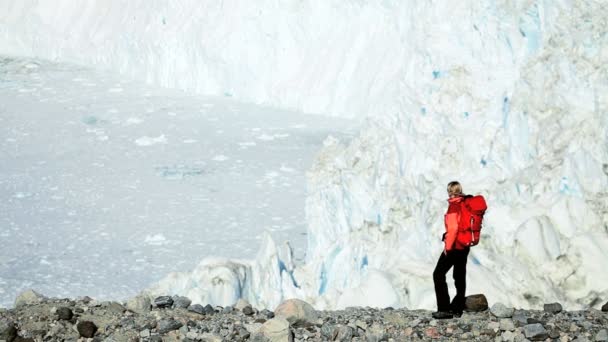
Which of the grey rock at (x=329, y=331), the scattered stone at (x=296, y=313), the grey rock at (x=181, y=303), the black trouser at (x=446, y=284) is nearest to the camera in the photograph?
the grey rock at (x=329, y=331)

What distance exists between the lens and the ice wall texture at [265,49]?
2725 centimetres

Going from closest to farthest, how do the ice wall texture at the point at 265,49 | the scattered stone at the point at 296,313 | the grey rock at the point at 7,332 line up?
the grey rock at the point at 7,332
the scattered stone at the point at 296,313
the ice wall texture at the point at 265,49

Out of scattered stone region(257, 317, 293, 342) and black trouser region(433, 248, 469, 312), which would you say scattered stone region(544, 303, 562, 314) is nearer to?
black trouser region(433, 248, 469, 312)

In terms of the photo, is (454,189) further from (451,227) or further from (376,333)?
(376,333)

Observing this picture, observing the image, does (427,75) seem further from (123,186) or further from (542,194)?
(123,186)

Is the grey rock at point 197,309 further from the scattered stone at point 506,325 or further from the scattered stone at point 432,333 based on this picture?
the scattered stone at point 506,325

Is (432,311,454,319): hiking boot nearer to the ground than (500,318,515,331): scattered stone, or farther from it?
nearer to the ground

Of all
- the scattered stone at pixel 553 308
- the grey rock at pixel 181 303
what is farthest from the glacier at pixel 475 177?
the grey rock at pixel 181 303

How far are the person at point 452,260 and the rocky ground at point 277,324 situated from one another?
0.08m

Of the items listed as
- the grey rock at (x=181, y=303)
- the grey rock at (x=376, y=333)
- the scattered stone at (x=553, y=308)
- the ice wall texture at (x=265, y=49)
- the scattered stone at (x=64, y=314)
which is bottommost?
the grey rock at (x=181, y=303)

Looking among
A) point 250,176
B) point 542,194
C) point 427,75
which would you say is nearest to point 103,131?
point 250,176

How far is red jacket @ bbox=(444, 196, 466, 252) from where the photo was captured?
4242mm

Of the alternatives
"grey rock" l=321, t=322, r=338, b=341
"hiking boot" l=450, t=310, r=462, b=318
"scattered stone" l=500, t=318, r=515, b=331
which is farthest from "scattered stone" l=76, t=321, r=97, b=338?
"scattered stone" l=500, t=318, r=515, b=331

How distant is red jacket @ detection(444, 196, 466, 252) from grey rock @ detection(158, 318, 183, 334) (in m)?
1.49
